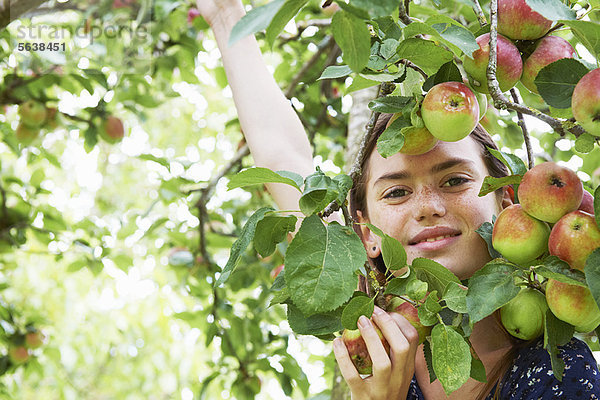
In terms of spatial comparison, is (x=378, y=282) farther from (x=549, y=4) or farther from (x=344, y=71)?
(x=549, y=4)

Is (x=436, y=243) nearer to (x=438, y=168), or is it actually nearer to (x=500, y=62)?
(x=438, y=168)

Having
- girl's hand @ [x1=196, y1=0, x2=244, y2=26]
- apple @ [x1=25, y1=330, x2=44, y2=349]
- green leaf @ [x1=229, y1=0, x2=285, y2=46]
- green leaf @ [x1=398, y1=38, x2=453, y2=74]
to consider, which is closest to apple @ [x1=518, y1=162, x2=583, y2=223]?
green leaf @ [x1=398, y1=38, x2=453, y2=74]

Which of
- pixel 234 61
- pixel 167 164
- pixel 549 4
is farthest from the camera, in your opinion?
pixel 167 164

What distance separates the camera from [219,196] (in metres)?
2.90

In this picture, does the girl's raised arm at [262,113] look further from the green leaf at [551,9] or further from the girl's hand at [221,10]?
the green leaf at [551,9]

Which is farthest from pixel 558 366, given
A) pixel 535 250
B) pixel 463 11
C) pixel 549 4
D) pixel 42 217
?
pixel 42 217

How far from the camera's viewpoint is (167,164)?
229 centimetres

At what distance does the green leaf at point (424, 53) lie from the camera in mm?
864

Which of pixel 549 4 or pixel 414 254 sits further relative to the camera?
pixel 414 254

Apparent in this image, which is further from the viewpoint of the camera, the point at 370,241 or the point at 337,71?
the point at 370,241

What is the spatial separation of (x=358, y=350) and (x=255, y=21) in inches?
20.3

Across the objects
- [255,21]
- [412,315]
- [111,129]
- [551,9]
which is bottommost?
[111,129]

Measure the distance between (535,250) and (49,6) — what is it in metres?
2.04

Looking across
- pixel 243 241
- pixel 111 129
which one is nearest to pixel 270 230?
pixel 243 241
